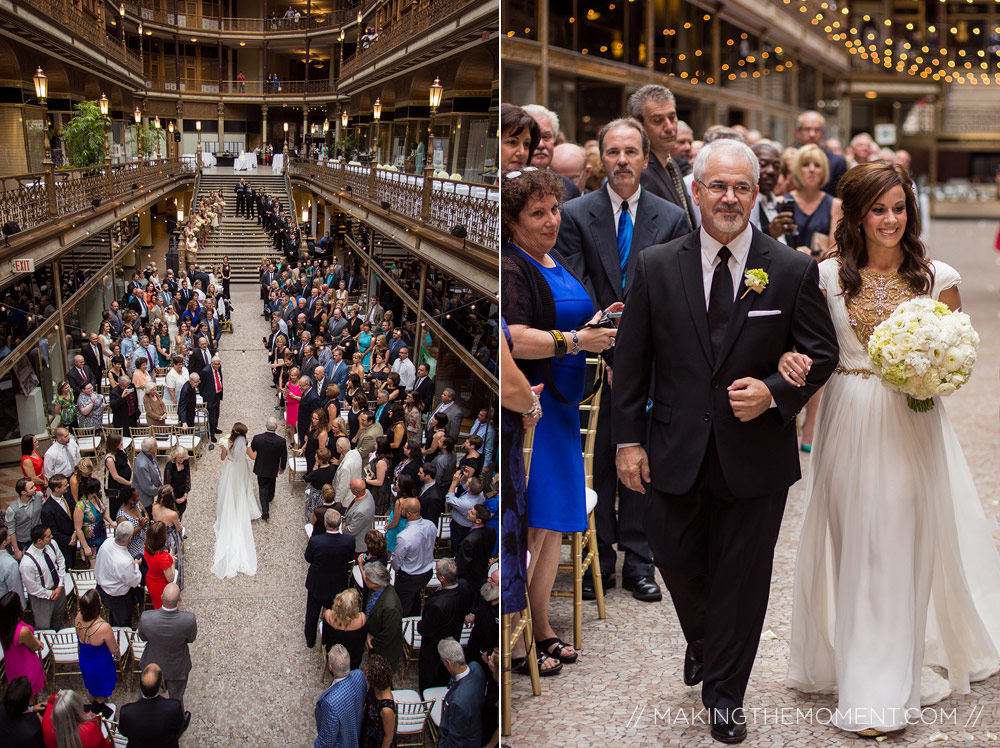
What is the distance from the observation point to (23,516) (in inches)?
90.0

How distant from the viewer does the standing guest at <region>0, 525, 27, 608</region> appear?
7.44 ft

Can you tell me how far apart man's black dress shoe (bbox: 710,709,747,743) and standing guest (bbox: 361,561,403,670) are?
1.38 m

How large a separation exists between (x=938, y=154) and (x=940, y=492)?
152ft

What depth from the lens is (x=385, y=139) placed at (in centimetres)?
259

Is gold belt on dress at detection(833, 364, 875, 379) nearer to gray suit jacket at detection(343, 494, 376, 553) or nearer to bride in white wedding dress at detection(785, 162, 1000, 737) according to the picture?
bride in white wedding dress at detection(785, 162, 1000, 737)

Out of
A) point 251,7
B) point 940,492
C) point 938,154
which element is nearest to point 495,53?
point 251,7

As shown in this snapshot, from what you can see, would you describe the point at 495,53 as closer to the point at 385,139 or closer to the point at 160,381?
the point at 385,139

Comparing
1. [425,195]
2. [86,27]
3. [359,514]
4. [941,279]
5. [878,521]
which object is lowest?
[878,521]

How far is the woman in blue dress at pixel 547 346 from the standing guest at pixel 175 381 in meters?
1.00

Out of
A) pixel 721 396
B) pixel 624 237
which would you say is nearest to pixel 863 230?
pixel 721 396

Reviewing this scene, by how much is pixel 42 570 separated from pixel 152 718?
1.50ft

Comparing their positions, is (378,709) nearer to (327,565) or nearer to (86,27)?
(327,565)

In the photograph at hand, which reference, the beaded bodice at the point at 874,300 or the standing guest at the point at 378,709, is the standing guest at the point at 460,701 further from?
the beaded bodice at the point at 874,300

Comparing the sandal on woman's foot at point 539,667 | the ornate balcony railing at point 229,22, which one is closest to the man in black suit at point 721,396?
the sandal on woman's foot at point 539,667
